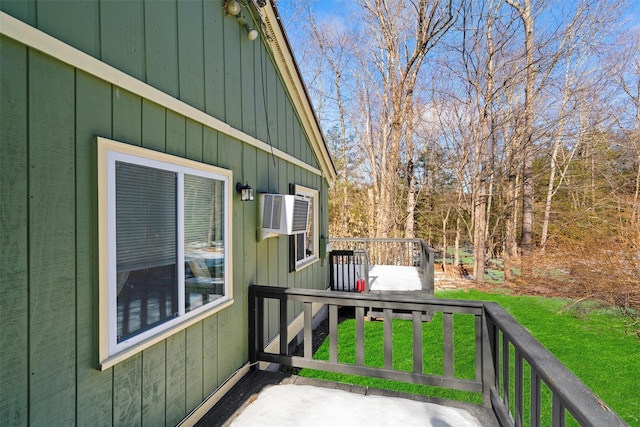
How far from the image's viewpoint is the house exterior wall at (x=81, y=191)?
4.66 feet

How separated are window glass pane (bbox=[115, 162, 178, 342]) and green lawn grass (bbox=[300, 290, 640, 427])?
104 inches

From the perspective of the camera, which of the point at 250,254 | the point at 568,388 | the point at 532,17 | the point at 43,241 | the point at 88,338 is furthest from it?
the point at 532,17

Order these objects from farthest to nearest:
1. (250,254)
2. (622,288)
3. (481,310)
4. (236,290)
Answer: (622,288) → (250,254) → (236,290) → (481,310)

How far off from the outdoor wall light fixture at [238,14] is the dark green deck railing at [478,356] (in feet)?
9.17

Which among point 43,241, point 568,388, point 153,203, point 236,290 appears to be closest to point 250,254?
point 236,290

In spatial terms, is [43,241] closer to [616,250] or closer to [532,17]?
[616,250]

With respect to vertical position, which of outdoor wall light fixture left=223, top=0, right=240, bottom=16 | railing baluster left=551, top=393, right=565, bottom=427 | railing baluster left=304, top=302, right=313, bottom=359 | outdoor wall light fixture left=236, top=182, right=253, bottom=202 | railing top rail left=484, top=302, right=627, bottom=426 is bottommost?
railing baluster left=304, top=302, right=313, bottom=359

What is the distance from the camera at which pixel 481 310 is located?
268cm

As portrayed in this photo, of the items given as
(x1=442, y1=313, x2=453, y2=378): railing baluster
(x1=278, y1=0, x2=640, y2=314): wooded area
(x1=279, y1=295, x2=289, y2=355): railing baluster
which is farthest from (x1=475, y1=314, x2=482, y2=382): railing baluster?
(x1=278, y1=0, x2=640, y2=314): wooded area

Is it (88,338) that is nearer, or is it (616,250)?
(88,338)

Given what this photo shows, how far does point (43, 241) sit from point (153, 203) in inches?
27.1

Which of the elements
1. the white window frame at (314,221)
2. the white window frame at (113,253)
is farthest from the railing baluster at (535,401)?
the white window frame at (314,221)

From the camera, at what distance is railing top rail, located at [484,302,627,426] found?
118cm

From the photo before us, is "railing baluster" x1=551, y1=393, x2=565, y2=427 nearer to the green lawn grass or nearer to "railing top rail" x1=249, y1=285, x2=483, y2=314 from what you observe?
"railing top rail" x1=249, y1=285, x2=483, y2=314
